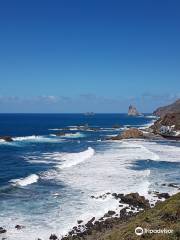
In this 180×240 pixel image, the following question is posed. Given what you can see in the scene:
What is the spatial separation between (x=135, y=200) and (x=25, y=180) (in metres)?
17.1

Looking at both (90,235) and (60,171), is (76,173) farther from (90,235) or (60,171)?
(90,235)

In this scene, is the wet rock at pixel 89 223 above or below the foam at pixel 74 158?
below

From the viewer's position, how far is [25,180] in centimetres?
5347

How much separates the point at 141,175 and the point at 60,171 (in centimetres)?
1180

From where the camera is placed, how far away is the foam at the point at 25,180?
5103 centimetres

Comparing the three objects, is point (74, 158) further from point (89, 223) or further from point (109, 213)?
point (89, 223)

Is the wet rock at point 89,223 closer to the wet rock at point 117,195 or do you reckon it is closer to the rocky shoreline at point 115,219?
the rocky shoreline at point 115,219

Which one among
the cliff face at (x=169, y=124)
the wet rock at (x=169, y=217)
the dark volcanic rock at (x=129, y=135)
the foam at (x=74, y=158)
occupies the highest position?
the cliff face at (x=169, y=124)

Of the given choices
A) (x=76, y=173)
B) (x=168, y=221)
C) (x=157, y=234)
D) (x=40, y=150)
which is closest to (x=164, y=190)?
(x=76, y=173)

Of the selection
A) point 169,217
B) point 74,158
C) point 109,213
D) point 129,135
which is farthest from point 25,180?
point 129,135

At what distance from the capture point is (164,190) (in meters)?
48.1

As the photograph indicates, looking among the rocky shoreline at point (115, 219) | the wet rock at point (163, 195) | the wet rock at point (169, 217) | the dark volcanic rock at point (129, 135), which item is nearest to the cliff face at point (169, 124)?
the dark volcanic rock at point (129, 135)

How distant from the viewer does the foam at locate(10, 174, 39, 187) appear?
5103 cm

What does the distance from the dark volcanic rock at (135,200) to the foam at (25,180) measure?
45.8ft
